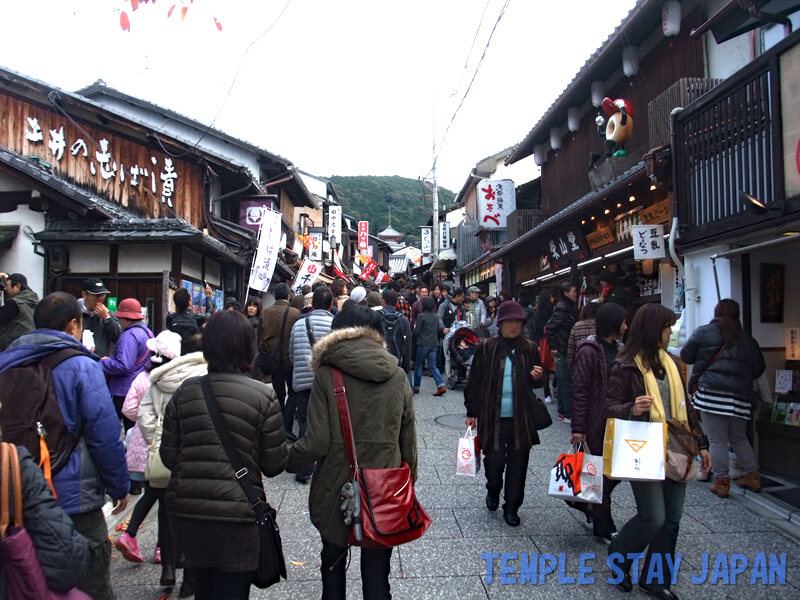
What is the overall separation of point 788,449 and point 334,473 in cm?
591

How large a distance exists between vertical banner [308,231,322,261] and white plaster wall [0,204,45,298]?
52.1 feet

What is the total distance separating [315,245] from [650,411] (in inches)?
992

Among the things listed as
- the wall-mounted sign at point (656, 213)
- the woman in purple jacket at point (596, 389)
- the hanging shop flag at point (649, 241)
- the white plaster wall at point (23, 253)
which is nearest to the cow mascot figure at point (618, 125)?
the wall-mounted sign at point (656, 213)

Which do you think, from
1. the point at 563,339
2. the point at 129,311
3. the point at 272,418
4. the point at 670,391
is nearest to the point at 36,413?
the point at 272,418

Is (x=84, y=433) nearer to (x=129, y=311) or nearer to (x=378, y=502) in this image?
(x=378, y=502)

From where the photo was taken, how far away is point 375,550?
300cm

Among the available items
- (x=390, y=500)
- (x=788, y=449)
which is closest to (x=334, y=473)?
(x=390, y=500)

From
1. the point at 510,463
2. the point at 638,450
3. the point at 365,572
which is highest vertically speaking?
the point at 638,450

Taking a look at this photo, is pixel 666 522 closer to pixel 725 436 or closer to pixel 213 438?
pixel 725 436

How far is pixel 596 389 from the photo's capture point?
4227mm

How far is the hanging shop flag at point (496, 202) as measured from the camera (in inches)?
785

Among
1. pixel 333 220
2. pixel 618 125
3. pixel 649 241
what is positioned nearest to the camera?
pixel 649 241

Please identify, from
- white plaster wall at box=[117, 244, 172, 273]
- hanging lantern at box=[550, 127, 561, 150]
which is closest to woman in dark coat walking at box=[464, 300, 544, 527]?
white plaster wall at box=[117, 244, 172, 273]

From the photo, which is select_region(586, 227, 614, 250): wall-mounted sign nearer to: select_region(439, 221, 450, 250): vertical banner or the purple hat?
the purple hat
